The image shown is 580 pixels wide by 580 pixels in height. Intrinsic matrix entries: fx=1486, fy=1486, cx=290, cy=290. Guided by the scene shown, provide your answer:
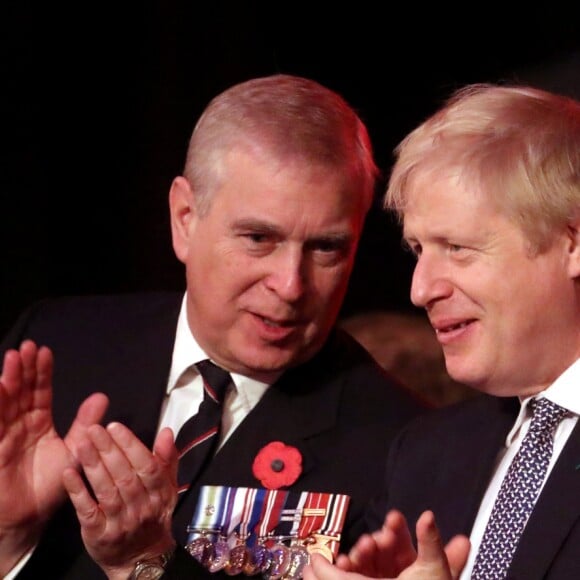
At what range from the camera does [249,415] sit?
274 centimetres

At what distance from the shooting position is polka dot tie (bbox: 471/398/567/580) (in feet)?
7.34

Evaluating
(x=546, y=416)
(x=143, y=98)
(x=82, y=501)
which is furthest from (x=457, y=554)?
(x=143, y=98)

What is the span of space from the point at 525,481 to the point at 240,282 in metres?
0.69

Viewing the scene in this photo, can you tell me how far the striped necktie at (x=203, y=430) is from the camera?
8.79ft

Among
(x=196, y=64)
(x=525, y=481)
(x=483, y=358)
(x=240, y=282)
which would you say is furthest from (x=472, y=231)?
(x=196, y=64)

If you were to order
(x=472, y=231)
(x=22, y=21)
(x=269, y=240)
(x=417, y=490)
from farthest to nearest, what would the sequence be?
(x=22, y=21), (x=269, y=240), (x=417, y=490), (x=472, y=231)

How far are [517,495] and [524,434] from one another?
13 centimetres

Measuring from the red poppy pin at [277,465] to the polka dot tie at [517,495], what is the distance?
0.48m

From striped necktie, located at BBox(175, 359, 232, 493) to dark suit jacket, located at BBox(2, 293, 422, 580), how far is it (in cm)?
2

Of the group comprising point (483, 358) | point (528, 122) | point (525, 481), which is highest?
point (528, 122)

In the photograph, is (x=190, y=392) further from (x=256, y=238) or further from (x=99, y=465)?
(x=99, y=465)

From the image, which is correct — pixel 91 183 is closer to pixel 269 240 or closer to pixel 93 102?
pixel 93 102

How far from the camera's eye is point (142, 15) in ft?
12.0

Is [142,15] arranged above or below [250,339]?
above
